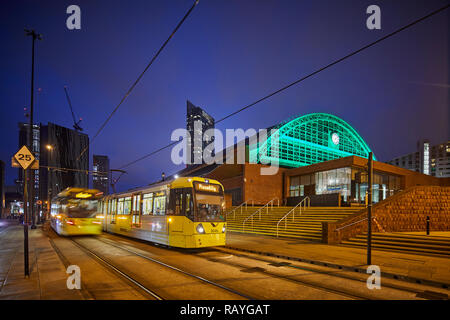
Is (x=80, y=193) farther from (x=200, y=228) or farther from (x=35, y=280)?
(x=35, y=280)

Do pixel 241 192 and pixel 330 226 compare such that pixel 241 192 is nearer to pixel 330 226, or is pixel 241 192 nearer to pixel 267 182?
pixel 267 182

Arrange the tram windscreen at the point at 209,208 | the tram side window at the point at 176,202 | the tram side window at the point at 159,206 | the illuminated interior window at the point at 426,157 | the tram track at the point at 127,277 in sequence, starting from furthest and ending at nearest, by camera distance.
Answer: the illuminated interior window at the point at 426,157 → the tram side window at the point at 159,206 → the tram side window at the point at 176,202 → the tram windscreen at the point at 209,208 → the tram track at the point at 127,277

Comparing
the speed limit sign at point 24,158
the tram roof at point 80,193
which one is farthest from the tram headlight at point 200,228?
the tram roof at point 80,193

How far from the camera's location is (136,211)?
15.8 m

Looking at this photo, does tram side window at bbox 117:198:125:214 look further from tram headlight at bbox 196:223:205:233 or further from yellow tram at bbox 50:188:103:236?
tram headlight at bbox 196:223:205:233

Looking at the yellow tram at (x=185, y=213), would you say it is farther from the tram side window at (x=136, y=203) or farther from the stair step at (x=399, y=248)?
the stair step at (x=399, y=248)

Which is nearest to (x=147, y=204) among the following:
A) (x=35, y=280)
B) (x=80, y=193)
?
(x=80, y=193)

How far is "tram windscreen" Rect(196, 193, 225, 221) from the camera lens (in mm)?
11719

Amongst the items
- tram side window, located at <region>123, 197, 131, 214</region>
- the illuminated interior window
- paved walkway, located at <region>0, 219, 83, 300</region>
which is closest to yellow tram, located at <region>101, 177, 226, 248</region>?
tram side window, located at <region>123, 197, 131, 214</region>

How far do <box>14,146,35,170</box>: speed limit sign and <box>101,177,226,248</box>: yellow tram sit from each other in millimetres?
5654

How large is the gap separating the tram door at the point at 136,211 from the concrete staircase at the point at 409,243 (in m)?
11.2

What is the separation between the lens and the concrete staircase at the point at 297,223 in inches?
687

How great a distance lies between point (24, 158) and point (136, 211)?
831cm

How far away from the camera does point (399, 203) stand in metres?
17.2
